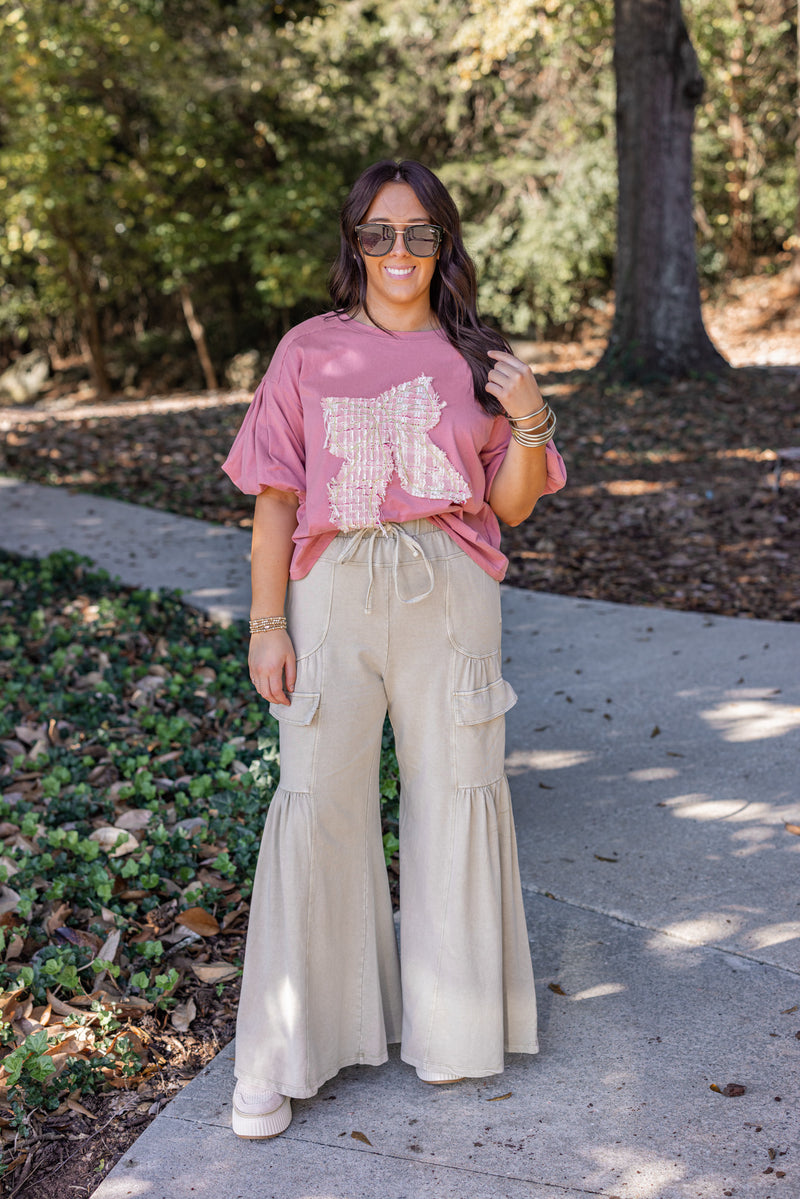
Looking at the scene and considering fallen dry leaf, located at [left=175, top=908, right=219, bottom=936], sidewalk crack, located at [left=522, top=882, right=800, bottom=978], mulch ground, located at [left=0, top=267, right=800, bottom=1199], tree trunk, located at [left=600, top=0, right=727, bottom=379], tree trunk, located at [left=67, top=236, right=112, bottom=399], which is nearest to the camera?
sidewalk crack, located at [left=522, top=882, right=800, bottom=978]

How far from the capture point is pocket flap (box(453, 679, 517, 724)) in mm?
2279

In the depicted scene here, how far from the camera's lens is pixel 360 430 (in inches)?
85.7

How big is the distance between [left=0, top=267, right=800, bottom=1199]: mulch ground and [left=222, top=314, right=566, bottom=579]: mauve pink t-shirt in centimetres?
144

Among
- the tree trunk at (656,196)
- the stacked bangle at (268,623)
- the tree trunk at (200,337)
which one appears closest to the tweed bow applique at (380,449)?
the stacked bangle at (268,623)

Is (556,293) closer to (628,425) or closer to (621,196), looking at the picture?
(621,196)

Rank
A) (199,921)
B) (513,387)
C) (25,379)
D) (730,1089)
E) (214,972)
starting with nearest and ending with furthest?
(513,387) → (730,1089) → (214,972) → (199,921) → (25,379)

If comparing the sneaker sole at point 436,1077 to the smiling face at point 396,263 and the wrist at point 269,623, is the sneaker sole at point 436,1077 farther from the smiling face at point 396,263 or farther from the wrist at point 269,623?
the smiling face at point 396,263

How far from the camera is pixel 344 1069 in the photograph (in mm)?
2525

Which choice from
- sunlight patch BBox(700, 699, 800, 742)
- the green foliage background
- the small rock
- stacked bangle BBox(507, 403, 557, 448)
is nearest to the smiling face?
stacked bangle BBox(507, 403, 557, 448)

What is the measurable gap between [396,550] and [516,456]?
0.32 m

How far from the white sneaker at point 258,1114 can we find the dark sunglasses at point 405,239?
5.74ft

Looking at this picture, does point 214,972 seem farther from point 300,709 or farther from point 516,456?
point 516,456

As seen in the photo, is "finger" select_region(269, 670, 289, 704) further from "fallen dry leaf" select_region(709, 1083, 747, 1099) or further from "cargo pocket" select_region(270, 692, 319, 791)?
"fallen dry leaf" select_region(709, 1083, 747, 1099)

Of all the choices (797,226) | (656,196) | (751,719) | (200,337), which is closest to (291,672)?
(751,719)
